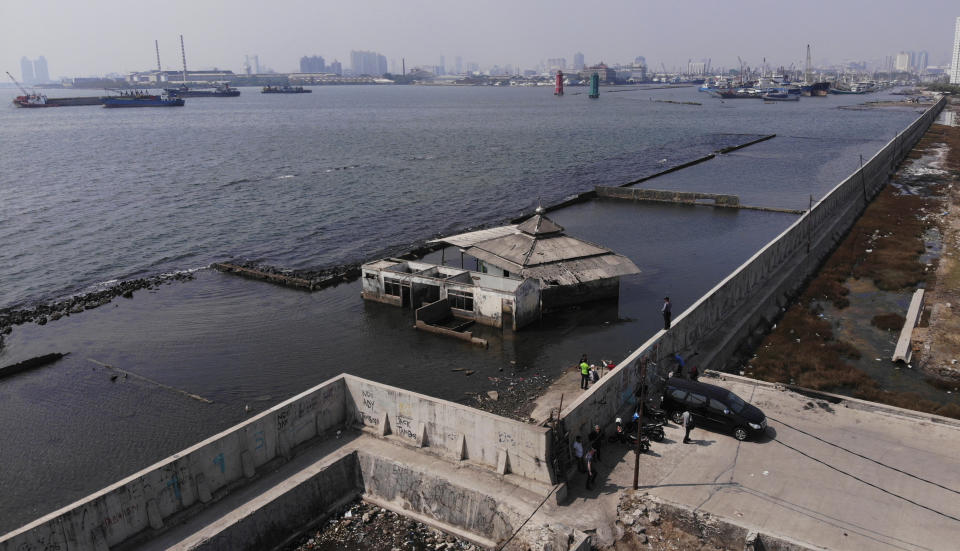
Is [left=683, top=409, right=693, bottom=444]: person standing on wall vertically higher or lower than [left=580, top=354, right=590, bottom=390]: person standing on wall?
higher

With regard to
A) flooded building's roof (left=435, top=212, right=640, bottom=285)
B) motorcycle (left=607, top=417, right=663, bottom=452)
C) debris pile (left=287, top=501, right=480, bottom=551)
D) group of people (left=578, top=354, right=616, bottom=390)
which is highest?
flooded building's roof (left=435, top=212, right=640, bottom=285)

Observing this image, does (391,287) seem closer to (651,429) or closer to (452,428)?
(452,428)

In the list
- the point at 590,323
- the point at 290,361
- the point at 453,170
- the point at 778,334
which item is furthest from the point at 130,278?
the point at 453,170

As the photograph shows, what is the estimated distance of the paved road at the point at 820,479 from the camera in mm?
16469

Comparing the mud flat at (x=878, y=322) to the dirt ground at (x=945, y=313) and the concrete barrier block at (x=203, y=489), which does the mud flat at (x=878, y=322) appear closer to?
the dirt ground at (x=945, y=313)

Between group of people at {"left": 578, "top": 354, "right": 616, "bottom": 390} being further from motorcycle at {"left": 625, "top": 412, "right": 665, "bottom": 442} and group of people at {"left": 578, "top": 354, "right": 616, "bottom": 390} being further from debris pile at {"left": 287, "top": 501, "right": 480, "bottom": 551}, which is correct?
debris pile at {"left": 287, "top": 501, "right": 480, "bottom": 551}

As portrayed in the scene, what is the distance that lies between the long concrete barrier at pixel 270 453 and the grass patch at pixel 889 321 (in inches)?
968

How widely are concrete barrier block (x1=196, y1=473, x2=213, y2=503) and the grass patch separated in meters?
33.0

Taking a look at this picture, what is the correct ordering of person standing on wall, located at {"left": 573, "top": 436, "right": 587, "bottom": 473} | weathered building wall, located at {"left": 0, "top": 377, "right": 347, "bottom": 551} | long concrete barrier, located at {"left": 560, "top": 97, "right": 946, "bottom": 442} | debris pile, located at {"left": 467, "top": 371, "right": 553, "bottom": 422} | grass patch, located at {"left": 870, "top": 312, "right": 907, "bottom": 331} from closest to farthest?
weathered building wall, located at {"left": 0, "top": 377, "right": 347, "bottom": 551} → person standing on wall, located at {"left": 573, "top": 436, "right": 587, "bottom": 473} → long concrete barrier, located at {"left": 560, "top": 97, "right": 946, "bottom": 442} → debris pile, located at {"left": 467, "top": 371, "right": 553, "bottom": 422} → grass patch, located at {"left": 870, "top": 312, "right": 907, "bottom": 331}

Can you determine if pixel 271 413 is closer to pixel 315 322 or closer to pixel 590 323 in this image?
pixel 315 322

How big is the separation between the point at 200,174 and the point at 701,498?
300 feet

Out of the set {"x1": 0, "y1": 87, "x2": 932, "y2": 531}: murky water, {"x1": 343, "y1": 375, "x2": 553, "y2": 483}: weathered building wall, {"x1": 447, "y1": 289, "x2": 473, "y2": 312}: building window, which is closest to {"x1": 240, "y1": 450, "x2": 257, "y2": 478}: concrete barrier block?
{"x1": 343, "y1": 375, "x2": 553, "y2": 483}: weathered building wall

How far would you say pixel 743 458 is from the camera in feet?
65.0

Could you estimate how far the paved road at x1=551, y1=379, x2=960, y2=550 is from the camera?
54.0 ft
